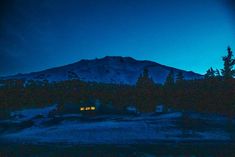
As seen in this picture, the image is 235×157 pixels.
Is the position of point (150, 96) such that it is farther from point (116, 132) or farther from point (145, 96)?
point (116, 132)

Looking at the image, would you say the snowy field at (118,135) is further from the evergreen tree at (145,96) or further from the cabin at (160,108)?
the evergreen tree at (145,96)

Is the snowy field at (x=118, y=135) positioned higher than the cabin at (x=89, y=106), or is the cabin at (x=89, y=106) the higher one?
the cabin at (x=89, y=106)

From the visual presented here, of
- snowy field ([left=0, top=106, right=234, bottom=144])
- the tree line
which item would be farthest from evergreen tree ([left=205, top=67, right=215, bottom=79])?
snowy field ([left=0, top=106, right=234, bottom=144])

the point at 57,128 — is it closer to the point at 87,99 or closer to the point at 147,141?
the point at 147,141

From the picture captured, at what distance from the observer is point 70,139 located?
214 ft

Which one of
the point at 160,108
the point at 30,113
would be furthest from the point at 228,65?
the point at 30,113

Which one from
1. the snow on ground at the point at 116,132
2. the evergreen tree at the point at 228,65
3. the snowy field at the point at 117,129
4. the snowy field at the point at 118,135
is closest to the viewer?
the snowy field at the point at 118,135

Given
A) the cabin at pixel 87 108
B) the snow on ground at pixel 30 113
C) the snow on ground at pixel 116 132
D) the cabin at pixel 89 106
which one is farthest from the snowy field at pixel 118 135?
the cabin at pixel 87 108

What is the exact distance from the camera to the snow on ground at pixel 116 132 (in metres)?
63.4

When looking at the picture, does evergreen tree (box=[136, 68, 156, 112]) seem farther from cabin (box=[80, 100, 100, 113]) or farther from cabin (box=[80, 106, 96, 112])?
cabin (box=[80, 106, 96, 112])

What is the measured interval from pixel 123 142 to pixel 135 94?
63.4 metres

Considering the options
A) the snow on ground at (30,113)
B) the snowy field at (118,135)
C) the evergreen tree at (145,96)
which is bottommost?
the snowy field at (118,135)

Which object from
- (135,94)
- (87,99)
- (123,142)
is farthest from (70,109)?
(123,142)

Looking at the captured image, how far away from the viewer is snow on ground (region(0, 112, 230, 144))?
2498 inches
